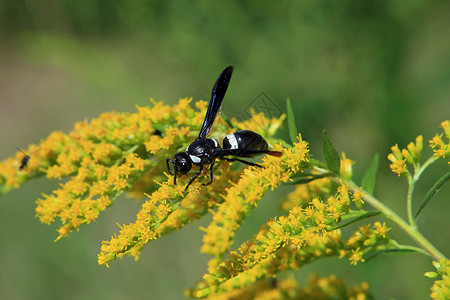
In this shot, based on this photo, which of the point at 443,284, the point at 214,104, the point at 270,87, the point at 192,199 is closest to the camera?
the point at 443,284

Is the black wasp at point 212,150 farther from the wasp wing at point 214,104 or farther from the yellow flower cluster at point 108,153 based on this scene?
the yellow flower cluster at point 108,153

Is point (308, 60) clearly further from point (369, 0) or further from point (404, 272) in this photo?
point (404, 272)

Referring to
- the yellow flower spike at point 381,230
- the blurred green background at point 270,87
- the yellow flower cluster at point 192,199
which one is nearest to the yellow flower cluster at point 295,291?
the yellow flower spike at point 381,230

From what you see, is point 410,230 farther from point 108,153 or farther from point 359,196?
point 108,153

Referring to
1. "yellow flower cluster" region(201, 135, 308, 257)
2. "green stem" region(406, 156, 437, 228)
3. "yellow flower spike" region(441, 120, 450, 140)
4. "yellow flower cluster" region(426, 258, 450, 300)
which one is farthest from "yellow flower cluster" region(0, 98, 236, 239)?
"yellow flower cluster" region(426, 258, 450, 300)

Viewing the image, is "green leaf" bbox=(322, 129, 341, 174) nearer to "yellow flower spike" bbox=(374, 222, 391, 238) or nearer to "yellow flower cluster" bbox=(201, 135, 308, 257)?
"yellow flower cluster" bbox=(201, 135, 308, 257)

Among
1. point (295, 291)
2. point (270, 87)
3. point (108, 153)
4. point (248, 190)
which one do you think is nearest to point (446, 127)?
point (248, 190)
